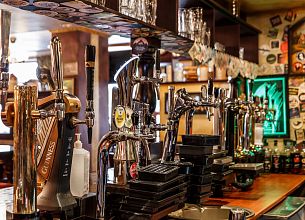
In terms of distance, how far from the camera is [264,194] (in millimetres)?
2574

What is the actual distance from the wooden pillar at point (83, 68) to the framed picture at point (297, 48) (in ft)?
9.11

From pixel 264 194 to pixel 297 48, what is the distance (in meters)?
2.10

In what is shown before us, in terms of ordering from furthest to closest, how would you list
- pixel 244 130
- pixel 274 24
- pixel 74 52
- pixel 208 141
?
pixel 74 52 → pixel 274 24 → pixel 244 130 → pixel 208 141

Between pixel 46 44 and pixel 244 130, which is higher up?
pixel 46 44

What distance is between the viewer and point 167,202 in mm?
1579

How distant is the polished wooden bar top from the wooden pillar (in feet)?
10.2

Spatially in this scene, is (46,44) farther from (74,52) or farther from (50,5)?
(50,5)

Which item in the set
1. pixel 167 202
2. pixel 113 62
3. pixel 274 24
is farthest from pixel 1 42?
pixel 113 62

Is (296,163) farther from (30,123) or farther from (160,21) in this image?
(30,123)

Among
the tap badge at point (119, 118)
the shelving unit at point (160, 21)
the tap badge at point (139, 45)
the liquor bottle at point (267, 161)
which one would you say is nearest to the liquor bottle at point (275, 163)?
the liquor bottle at point (267, 161)

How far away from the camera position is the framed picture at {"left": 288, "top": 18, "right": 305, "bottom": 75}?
4195mm

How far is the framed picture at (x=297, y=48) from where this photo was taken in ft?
13.8

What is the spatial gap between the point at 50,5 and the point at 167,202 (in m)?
0.92

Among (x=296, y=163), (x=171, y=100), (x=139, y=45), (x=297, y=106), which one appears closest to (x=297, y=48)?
(x=297, y=106)
